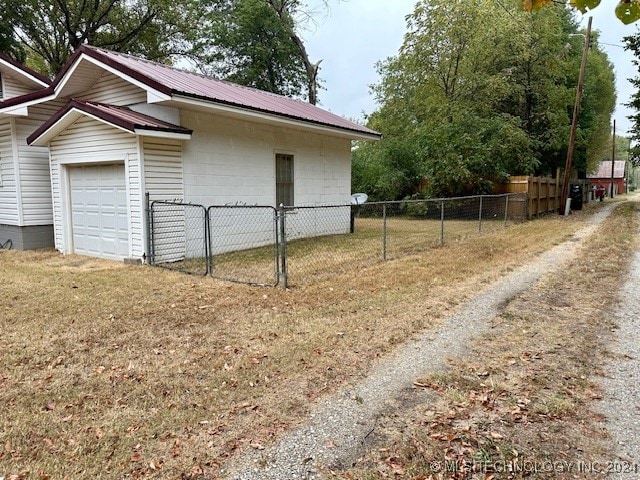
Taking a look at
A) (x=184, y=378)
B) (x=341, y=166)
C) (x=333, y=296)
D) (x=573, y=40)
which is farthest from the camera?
(x=573, y=40)

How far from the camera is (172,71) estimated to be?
35.5 feet

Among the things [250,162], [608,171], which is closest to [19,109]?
[250,162]

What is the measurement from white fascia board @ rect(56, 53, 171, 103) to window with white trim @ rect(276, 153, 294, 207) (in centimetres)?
378

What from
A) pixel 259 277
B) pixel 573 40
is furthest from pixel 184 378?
pixel 573 40

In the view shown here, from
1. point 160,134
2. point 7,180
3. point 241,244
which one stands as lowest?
point 241,244

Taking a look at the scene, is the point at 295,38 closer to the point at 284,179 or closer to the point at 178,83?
the point at 284,179

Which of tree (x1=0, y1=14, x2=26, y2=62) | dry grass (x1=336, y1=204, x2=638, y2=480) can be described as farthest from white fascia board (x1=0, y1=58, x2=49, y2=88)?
dry grass (x1=336, y1=204, x2=638, y2=480)

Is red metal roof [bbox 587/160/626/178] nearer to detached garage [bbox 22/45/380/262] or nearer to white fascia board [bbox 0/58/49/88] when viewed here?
detached garage [bbox 22/45/380/262]

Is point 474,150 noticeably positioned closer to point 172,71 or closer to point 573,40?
point 172,71

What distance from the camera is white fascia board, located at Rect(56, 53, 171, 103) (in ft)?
27.5

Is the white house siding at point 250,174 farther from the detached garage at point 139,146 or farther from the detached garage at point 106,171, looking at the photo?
the detached garage at point 106,171

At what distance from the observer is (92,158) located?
9133 mm

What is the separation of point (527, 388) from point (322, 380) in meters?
1.59

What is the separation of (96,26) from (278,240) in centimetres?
2073
